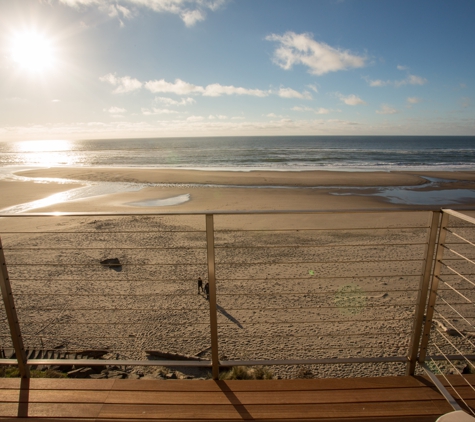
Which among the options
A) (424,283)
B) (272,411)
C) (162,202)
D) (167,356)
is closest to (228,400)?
(272,411)

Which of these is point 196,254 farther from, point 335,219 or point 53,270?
point 335,219

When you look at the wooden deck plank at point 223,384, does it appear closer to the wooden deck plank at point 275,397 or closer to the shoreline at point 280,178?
the wooden deck plank at point 275,397

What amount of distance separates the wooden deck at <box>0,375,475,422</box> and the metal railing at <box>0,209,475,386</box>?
0.53 ft

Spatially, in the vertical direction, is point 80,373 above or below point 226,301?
above

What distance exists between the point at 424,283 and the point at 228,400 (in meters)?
1.50

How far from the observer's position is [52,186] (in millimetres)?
22234

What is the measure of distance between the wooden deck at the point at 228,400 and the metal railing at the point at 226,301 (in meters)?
0.16

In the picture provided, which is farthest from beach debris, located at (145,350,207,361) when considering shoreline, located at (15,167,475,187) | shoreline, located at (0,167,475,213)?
shoreline, located at (15,167,475,187)

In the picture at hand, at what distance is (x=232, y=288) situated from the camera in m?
6.82

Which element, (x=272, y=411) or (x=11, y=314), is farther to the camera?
(x=11, y=314)

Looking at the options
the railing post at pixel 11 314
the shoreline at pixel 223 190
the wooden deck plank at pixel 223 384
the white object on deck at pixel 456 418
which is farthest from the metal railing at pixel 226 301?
the shoreline at pixel 223 190

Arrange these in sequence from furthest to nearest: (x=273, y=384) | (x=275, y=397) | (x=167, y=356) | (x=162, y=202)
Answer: (x=162, y=202), (x=167, y=356), (x=273, y=384), (x=275, y=397)

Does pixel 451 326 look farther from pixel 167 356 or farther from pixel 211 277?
pixel 167 356

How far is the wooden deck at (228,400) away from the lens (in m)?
1.99
